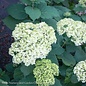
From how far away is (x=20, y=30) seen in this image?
6.18ft

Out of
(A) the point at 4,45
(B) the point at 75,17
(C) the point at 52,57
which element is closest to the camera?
(C) the point at 52,57

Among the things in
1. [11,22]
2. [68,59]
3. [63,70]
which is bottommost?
[63,70]

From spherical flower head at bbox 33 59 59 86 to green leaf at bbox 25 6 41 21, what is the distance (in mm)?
414

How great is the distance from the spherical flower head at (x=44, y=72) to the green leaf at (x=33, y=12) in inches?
16.3

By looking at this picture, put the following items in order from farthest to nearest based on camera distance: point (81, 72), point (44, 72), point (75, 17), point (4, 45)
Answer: point (4, 45) → point (75, 17) → point (81, 72) → point (44, 72)

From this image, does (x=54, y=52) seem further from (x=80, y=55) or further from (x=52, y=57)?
(x=80, y=55)

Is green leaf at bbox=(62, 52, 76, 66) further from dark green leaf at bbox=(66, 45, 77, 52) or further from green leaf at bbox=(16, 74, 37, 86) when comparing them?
green leaf at bbox=(16, 74, 37, 86)

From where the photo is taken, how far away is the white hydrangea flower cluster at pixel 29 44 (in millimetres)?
1821

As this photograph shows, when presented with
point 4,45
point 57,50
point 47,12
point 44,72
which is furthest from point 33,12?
point 4,45

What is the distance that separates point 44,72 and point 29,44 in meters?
0.19

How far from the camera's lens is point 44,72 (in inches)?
71.4

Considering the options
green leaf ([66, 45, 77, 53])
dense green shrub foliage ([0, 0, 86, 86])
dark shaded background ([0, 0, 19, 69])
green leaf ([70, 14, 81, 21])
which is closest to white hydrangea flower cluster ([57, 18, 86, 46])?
dense green shrub foliage ([0, 0, 86, 86])

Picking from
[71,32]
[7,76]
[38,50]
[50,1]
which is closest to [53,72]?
[38,50]

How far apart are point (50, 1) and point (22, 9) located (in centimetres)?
62
